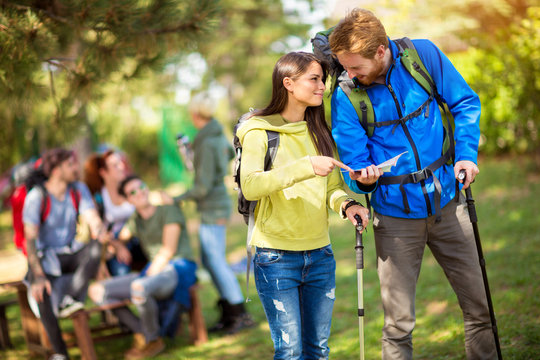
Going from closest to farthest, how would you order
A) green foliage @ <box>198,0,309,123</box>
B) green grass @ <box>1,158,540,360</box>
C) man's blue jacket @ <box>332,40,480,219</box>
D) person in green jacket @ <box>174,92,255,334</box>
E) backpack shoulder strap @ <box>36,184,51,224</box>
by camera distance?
man's blue jacket @ <box>332,40,480,219</box>, green grass @ <box>1,158,540,360</box>, backpack shoulder strap @ <box>36,184,51,224</box>, person in green jacket @ <box>174,92,255,334</box>, green foliage @ <box>198,0,309,123</box>

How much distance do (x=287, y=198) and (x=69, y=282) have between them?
2.84m

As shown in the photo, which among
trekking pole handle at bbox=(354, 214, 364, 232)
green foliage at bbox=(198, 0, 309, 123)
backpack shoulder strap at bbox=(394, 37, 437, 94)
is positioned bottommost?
trekking pole handle at bbox=(354, 214, 364, 232)

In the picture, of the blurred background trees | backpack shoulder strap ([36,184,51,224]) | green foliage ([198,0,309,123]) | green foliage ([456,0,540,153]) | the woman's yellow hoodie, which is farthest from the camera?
green foliage ([198,0,309,123])

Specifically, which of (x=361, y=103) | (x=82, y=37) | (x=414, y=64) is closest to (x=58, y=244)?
(x=82, y=37)

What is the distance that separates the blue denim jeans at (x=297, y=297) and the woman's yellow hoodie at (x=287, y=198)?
0.22 feet

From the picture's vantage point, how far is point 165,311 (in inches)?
194

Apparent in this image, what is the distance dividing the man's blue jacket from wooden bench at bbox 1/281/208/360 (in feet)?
8.95

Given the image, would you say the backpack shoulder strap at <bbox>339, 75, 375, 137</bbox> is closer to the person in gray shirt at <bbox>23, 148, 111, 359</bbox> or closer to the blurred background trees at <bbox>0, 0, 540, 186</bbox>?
the blurred background trees at <bbox>0, 0, 540, 186</bbox>

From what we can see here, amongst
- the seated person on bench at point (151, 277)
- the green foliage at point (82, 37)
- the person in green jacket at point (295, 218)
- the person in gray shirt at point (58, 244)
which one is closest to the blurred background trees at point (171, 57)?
the green foliage at point (82, 37)

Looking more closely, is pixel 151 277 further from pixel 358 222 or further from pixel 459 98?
pixel 459 98

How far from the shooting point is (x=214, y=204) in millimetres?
5406

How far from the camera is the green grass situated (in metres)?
4.05

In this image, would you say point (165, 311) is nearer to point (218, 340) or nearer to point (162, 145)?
point (218, 340)

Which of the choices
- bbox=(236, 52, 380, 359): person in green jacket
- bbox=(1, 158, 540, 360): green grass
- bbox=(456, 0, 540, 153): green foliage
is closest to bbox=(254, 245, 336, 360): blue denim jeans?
bbox=(236, 52, 380, 359): person in green jacket
